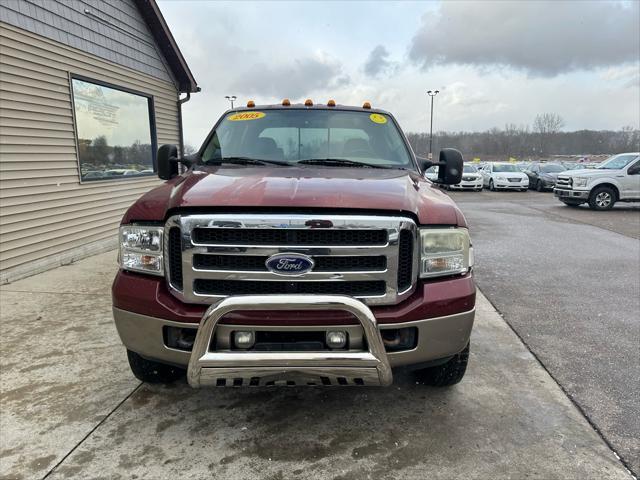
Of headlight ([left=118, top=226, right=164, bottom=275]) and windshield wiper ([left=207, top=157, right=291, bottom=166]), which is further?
windshield wiper ([left=207, top=157, right=291, bottom=166])

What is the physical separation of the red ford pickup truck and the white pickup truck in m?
13.5

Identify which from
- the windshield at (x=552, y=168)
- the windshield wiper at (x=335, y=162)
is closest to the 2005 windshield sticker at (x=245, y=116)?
the windshield wiper at (x=335, y=162)

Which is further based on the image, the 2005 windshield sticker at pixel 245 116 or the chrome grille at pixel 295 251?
the 2005 windshield sticker at pixel 245 116

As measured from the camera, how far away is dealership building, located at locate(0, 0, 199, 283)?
5.80 metres

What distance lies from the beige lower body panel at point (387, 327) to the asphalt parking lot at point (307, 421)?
20.6 inches

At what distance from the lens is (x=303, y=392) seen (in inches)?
120

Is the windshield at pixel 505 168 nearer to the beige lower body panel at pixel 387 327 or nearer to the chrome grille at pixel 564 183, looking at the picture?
the chrome grille at pixel 564 183

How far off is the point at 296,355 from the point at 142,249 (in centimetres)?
100

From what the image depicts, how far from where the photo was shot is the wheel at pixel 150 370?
2.90 metres

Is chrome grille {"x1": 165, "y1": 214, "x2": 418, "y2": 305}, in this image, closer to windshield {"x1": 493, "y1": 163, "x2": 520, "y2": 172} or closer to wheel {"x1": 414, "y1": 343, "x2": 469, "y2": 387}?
wheel {"x1": 414, "y1": 343, "x2": 469, "y2": 387}

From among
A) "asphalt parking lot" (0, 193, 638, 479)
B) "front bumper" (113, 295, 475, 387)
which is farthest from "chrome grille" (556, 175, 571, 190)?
"front bumper" (113, 295, 475, 387)

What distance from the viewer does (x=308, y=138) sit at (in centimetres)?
358

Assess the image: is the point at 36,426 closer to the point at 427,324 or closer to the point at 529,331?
the point at 427,324

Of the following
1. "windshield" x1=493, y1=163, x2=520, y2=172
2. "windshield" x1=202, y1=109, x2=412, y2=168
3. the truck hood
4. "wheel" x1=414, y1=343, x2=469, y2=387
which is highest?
"windshield" x1=202, y1=109, x2=412, y2=168
